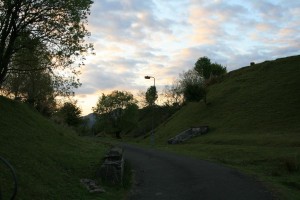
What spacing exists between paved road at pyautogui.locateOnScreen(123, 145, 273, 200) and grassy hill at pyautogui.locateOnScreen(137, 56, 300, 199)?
1.20m

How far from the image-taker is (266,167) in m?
22.7

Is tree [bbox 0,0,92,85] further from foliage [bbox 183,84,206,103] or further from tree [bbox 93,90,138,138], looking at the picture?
tree [bbox 93,90,138,138]

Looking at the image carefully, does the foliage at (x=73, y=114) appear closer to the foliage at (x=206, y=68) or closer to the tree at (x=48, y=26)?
the foliage at (x=206, y=68)

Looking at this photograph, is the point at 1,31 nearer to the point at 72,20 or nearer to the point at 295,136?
the point at 72,20

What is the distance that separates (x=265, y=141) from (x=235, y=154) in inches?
349

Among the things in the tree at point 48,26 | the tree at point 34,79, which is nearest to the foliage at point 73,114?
the tree at point 34,79

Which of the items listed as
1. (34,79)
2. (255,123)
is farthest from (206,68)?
(34,79)

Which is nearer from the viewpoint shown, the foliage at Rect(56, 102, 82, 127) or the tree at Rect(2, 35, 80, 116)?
the tree at Rect(2, 35, 80, 116)

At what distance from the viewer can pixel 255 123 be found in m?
51.8

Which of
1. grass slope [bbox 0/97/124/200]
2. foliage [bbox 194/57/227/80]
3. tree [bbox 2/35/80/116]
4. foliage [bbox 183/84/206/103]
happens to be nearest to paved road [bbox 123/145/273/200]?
grass slope [bbox 0/97/124/200]

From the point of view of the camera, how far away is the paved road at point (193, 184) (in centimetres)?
1325

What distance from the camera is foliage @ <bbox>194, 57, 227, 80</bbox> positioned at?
388 feet

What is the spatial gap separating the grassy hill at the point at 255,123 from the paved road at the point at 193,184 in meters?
1.20

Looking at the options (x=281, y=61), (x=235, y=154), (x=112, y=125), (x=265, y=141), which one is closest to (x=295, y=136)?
(x=265, y=141)
